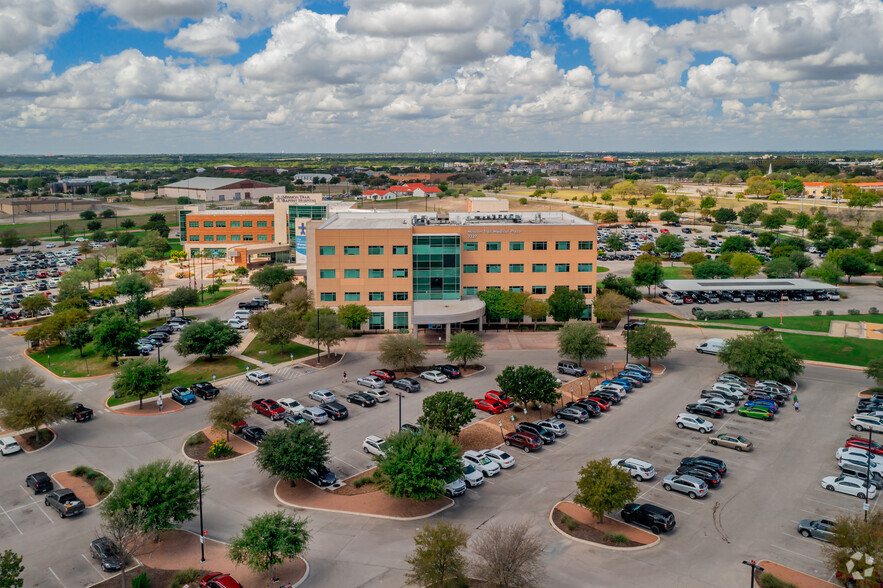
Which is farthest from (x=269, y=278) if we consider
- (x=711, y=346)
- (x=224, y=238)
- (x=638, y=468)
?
(x=638, y=468)

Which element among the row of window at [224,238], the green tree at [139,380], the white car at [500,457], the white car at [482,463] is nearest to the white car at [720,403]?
the white car at [500,457]

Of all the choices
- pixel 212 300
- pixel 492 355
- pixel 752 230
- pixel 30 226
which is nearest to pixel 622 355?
pixel 492 355

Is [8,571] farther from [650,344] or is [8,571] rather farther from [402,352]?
[650,344]

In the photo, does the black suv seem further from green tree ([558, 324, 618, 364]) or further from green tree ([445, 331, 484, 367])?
green tree ([445, 331, 484, 367])

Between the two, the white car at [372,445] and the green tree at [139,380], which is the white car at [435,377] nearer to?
the white car at [372,445]

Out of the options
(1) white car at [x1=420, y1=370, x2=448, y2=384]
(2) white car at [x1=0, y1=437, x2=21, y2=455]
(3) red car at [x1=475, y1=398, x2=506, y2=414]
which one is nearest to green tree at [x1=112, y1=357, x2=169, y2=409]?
(2) white car at [x1=0, y1=437, x2=21, y2=455]

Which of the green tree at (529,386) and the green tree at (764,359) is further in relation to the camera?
the green tree at (764,359)
